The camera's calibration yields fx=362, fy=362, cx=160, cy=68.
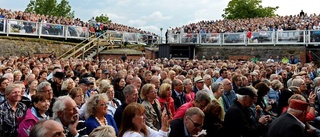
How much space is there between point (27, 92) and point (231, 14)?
5509 centimetres

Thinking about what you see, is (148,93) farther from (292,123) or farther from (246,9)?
(246,9)

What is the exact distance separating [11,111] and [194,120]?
2.73 meters

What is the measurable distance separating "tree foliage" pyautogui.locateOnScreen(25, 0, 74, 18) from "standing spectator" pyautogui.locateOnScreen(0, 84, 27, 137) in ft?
158

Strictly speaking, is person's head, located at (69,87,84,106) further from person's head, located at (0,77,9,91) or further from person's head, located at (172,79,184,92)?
person's head, located at (172,79,184,92)

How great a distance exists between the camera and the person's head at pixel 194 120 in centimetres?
450

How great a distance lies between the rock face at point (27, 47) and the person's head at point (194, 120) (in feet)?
68.8

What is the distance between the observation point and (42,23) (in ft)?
82.2

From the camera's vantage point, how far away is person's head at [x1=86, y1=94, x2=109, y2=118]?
16.4 ft

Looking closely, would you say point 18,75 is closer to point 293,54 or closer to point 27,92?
point 27,92

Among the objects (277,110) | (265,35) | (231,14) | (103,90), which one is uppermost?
(231,14)

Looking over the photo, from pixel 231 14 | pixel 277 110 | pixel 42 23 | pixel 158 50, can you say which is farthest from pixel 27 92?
pixel 231 14

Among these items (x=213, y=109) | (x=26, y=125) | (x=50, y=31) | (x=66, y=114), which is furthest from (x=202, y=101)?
(x=50, y=31)

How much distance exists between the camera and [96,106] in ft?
16.5

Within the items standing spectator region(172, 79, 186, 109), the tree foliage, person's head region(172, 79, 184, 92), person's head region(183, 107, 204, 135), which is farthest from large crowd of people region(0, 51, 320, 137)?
the tree foliage
